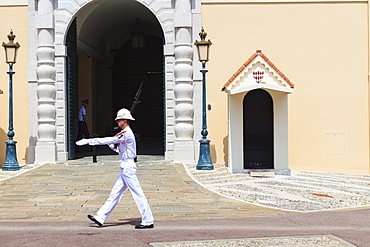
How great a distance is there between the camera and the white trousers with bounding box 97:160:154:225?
791 cm

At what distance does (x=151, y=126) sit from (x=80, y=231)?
1794cm

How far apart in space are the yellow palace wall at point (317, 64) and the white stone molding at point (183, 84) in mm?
926

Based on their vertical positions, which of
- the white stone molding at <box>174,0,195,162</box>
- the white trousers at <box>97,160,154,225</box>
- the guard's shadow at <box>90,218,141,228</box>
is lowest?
the guard's shadow at <box>90,218,141,228</box>

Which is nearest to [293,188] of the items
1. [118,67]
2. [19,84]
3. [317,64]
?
[317,64]

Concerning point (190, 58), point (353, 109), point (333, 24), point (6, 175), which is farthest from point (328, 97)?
point (6, 175)

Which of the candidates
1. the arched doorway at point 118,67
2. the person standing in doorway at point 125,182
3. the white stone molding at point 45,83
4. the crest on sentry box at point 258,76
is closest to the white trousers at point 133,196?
the person standing in doorway at point 125,182

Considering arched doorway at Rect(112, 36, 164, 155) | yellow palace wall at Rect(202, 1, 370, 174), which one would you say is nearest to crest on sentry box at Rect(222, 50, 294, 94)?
yellow palace wall at Rect(202, 1, 370, 174)

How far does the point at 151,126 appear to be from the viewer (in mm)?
Answer: 25625

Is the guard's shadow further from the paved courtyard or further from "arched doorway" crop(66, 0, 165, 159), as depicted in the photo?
"arched doorway" crop(66, 0, 165, 159)

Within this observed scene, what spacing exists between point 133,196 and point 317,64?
9.92 metres

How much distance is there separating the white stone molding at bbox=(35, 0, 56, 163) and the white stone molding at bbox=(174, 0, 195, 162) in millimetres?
3409

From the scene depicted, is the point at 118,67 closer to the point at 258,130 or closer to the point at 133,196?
the point at 258,130

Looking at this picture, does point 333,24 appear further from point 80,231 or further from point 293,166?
point 80,231

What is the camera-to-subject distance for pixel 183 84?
52.1 feet
